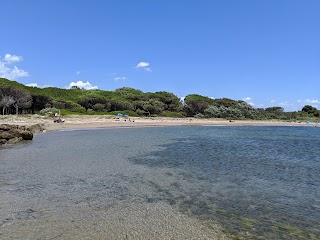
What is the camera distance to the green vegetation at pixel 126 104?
213 ft

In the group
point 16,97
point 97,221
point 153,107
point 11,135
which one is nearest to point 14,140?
point 11,135

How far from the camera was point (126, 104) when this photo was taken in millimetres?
78438

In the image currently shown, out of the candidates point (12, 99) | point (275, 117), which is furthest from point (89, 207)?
point (275, 117)

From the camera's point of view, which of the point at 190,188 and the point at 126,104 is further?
the point at 126,104

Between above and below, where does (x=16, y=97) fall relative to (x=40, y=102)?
above

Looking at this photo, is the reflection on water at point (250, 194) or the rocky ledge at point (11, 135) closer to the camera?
the reflection on water at point (250, 194)

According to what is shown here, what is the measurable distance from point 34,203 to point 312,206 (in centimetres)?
772

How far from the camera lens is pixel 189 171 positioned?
13.0 metres

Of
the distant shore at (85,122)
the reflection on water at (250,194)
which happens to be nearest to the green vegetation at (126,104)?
the distant shore at (85,122)

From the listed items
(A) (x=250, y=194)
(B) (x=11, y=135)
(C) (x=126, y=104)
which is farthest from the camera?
(C) (x=126, y=104)

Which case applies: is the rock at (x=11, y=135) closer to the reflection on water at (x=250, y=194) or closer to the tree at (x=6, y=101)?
the reflection on water at (x=250, y=194)

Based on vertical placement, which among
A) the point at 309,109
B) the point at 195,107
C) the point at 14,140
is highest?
the point at 309,109

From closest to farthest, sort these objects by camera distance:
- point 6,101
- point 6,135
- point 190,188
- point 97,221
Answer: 1. point 97,221
2. point 190,188
3. point 6,135
4. point 6,101

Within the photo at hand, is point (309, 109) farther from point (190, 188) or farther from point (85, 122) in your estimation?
point (190, 188)
